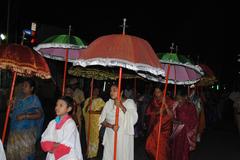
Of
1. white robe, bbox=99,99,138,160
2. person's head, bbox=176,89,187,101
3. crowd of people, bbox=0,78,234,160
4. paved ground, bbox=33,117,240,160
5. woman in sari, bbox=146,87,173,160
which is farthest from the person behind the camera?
paved ground, bbox=33,117,240,160

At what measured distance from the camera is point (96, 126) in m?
9.18

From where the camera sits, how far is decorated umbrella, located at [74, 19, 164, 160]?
16.4 feet

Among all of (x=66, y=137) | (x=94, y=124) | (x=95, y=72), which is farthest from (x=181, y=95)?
(x=66, y=137)

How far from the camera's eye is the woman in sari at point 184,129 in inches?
332

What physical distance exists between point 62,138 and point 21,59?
130 cm

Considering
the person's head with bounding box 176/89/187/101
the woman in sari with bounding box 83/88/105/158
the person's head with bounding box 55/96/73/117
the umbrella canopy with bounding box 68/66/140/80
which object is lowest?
the woman in sari with bounding box 83/88/105/158

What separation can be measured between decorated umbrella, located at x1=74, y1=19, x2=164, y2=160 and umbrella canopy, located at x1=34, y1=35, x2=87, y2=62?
152 cm

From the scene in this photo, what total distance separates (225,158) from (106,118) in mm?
5085

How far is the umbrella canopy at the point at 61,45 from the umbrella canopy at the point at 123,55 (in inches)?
59.7

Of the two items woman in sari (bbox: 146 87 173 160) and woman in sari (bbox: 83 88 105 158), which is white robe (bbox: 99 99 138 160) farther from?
woman in sari (bbox: 83 88 105 158)

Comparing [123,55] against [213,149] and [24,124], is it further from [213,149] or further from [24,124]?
[213,149]

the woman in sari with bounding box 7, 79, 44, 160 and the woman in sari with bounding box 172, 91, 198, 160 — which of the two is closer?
the woman in sari with bounding box 7, 79, 44, 160

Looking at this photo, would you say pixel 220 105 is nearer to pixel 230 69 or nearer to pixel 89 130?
pixel 89 130


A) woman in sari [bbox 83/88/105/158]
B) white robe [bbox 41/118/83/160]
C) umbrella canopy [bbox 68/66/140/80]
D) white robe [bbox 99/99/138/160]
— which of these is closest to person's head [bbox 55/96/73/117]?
white robe [bbox 41/118/83/160]
